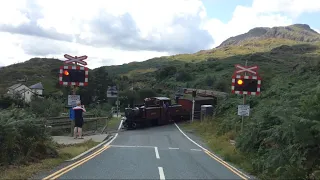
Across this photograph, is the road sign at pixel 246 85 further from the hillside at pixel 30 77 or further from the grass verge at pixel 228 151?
the hillside at pixel 30 77

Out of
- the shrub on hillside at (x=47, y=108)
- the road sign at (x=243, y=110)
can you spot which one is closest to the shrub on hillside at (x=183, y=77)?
the shrub on hillside at (x=47, y=108)

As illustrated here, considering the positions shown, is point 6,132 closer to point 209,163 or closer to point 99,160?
point 99,160

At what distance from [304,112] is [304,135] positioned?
2.96 ft

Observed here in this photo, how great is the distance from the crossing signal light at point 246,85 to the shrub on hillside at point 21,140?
9.49 metres

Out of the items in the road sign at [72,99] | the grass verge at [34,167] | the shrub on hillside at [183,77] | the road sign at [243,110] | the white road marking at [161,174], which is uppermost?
the shrub on hillside at [183,77]

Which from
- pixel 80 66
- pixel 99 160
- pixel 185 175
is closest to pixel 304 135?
pixel 185 175

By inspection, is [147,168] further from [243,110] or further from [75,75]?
[75,75]

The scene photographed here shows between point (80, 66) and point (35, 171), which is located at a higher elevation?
point (80, 66)

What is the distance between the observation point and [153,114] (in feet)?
129

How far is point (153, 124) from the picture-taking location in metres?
40.5

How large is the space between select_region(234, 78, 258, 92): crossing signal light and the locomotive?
1820 centimetres

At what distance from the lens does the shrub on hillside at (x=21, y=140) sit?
39.2 feet

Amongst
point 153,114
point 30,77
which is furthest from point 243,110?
point 30,77

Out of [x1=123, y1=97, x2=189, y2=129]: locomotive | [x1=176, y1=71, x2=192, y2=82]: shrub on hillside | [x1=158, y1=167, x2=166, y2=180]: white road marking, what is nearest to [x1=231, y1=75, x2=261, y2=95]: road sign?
[x1=158, y1=167, x2=166, y2=180]: white road marking
